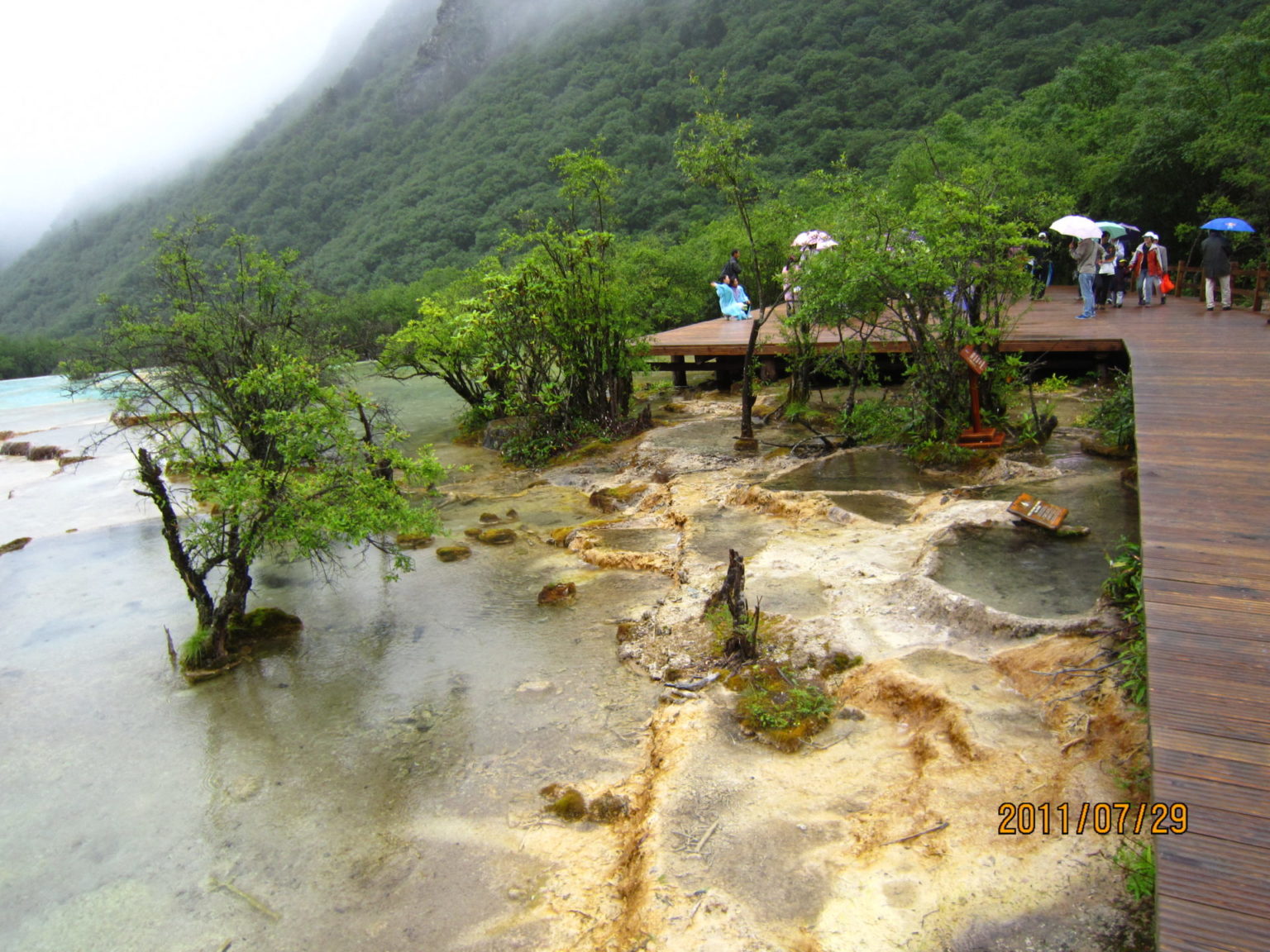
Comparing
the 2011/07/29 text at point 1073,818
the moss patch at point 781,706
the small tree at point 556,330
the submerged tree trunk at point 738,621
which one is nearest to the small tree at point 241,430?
the submerged tree trunk at point 738,621

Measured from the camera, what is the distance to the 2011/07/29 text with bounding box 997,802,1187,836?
3.71 meters

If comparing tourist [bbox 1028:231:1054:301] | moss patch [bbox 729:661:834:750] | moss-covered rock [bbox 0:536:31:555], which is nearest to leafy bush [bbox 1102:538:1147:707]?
moss patch [bbox 729:661:834:750]

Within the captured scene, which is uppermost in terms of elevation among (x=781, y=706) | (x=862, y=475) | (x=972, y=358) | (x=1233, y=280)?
(x=1233, y=280)

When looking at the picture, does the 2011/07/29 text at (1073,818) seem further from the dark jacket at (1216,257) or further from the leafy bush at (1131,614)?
the dark jacket at (1216,257)

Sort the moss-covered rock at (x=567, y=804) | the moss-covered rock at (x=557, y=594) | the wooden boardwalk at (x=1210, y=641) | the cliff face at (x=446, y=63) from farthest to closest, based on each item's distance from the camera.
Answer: the cliff face at (x=446, y=63) < the moss-covered rock at (x=557, y=594) < the moss-covered rock at (x=567, y=804) < the wooden boardwalk at (x=1210, y=641)

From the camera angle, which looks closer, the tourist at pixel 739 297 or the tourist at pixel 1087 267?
the tourist at pixel 1087 267

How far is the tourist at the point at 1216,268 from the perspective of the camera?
13.7 metres

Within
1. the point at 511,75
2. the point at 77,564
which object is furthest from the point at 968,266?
the point at 511,75

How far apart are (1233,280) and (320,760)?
61.0ft

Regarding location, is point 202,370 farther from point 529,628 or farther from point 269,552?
point 529,628

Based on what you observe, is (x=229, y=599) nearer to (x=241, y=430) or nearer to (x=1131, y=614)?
(x=241, y=430)

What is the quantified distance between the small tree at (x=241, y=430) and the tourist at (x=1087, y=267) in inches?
466

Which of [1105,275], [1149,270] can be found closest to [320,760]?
[1149,270]

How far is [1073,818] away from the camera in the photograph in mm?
3850
